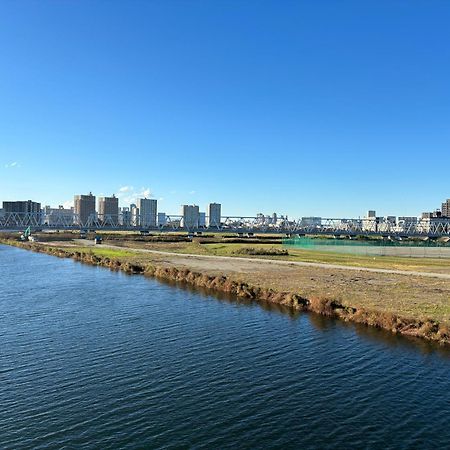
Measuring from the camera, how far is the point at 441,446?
54.3ft

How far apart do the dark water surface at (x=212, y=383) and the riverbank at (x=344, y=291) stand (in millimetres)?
2358

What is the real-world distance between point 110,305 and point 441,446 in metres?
31.3

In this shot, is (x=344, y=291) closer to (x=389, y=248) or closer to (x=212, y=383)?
(x=212, y=383)

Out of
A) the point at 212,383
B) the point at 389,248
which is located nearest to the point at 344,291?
the point at 212,383

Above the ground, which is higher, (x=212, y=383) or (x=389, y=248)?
(x=389, y=248)

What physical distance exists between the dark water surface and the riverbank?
236cm

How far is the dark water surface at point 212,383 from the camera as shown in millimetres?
16969

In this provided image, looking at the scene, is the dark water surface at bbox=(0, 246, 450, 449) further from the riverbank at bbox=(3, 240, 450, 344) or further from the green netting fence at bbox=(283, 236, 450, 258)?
the green netting fence at bbox=(283, 236, 450, 258)

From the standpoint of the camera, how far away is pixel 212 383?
21828 mm

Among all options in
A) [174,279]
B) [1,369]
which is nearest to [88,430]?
[1,369]

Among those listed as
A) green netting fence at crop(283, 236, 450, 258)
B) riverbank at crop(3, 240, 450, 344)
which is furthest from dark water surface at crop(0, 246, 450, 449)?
green netting fence at crop(283, 236, 450, 258)

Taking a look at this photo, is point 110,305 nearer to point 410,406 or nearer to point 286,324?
point 286,324

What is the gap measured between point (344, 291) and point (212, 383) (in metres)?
27.7

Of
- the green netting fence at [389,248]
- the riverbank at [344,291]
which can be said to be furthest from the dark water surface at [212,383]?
the green netting fence at [389,248]
